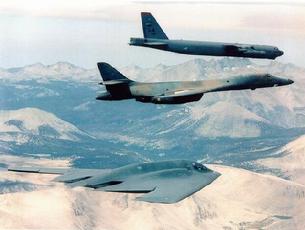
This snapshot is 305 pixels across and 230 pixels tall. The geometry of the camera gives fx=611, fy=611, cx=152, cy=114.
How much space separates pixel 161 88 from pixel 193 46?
21.1ft

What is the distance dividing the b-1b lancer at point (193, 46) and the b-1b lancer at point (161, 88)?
3.43 meters

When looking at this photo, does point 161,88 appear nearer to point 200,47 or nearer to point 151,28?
point 200,47

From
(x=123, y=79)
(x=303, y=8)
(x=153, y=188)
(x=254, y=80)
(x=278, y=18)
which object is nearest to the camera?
(x=153, y=188)

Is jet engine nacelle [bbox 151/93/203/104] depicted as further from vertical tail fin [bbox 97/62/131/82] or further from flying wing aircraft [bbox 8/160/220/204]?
flying wing aircraft [bbox 8/160/220/204]

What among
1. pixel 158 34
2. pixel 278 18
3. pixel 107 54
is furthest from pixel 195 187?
pixel 107 54

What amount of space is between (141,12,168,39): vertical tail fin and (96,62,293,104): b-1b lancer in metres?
7.10

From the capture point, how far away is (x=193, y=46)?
192 feet

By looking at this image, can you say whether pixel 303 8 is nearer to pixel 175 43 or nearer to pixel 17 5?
pixel 175 43

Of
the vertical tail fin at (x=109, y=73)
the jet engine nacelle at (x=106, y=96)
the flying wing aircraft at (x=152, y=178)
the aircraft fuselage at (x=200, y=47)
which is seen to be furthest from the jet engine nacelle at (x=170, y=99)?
the aircraft fuselage at (x=200, y=47)

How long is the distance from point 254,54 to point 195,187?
21.2 metres

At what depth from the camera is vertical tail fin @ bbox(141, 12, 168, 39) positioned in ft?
198

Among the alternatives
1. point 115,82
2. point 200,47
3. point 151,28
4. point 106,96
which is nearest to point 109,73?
point 115,82

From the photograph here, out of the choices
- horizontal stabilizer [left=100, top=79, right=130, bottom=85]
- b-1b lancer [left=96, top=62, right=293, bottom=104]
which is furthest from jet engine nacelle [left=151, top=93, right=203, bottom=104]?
horizontal stabilizer [left=100, top=79, right=130, bottom=85]

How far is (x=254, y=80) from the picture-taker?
57.8 m
